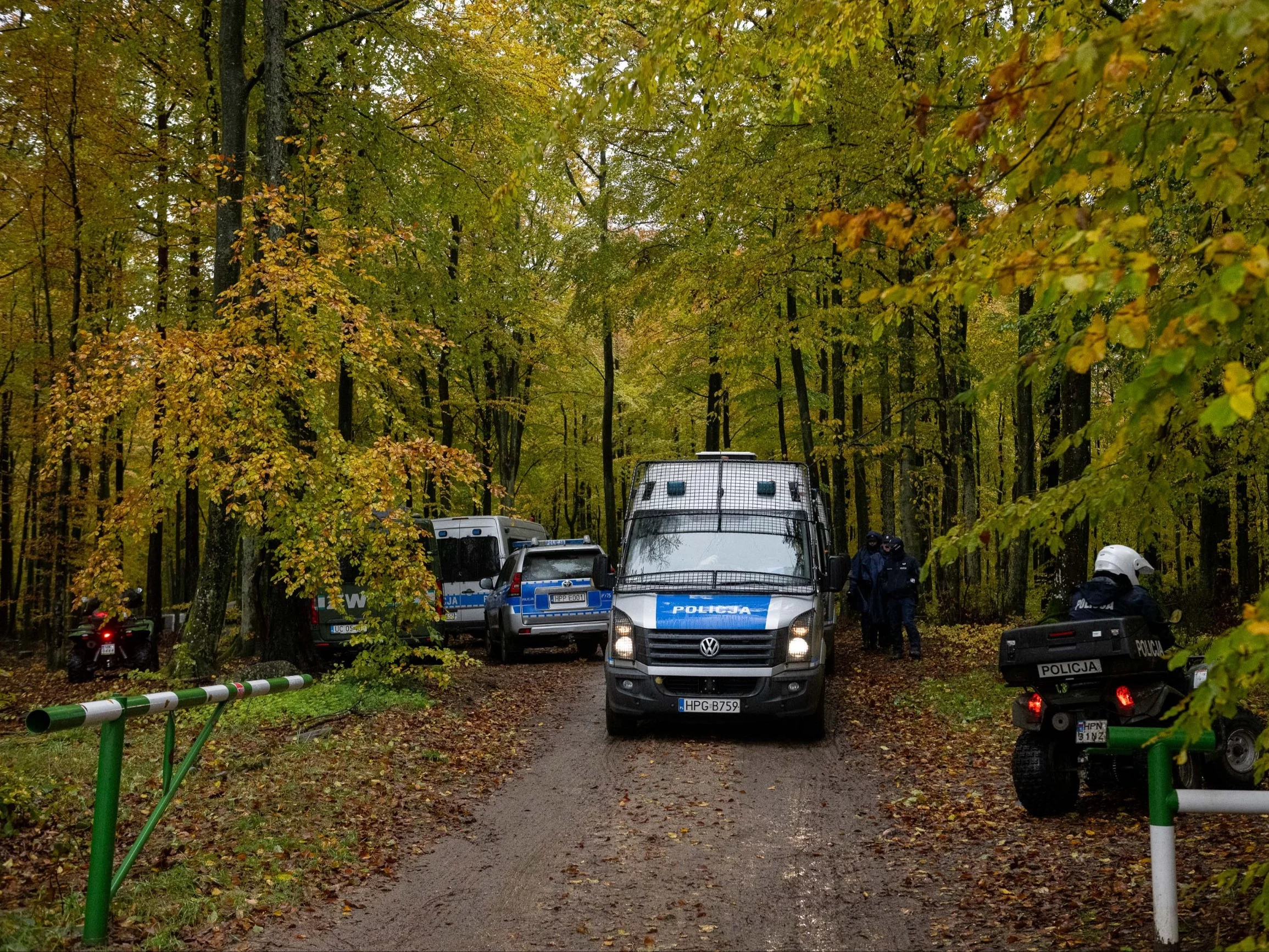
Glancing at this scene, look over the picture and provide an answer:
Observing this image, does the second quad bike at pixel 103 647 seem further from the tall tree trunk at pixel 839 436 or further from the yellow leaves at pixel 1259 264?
the yellow leaves at pixel 1259 264

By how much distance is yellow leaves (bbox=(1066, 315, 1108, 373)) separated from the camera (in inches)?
115

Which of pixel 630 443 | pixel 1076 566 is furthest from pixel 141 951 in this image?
pixel 630 443

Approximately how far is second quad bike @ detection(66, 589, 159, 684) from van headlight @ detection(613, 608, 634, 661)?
A: 1035 cm

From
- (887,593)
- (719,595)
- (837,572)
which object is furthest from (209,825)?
(887,593)

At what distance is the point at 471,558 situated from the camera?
71.1 ft

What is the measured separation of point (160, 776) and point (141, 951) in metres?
3.69

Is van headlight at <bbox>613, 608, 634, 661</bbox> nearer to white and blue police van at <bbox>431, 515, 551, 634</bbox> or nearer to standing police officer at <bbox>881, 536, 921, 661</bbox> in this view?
standing police officer at <bbox>881, 536, 921, 661</bbox>

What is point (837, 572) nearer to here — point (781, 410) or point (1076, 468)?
point (1076, 468)

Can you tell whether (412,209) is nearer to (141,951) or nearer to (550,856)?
(550,856)

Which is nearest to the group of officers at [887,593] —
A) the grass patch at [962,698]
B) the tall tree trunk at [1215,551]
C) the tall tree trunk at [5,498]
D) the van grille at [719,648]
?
the grass patch at [962,698]

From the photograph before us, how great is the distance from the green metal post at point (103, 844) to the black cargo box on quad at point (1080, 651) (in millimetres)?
5198

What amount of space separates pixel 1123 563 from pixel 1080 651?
0.83 meters

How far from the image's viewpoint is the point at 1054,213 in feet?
11.8

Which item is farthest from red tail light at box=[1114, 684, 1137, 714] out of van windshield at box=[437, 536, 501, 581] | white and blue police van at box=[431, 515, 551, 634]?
van windshield at box=[437, 536, 501, 581]
